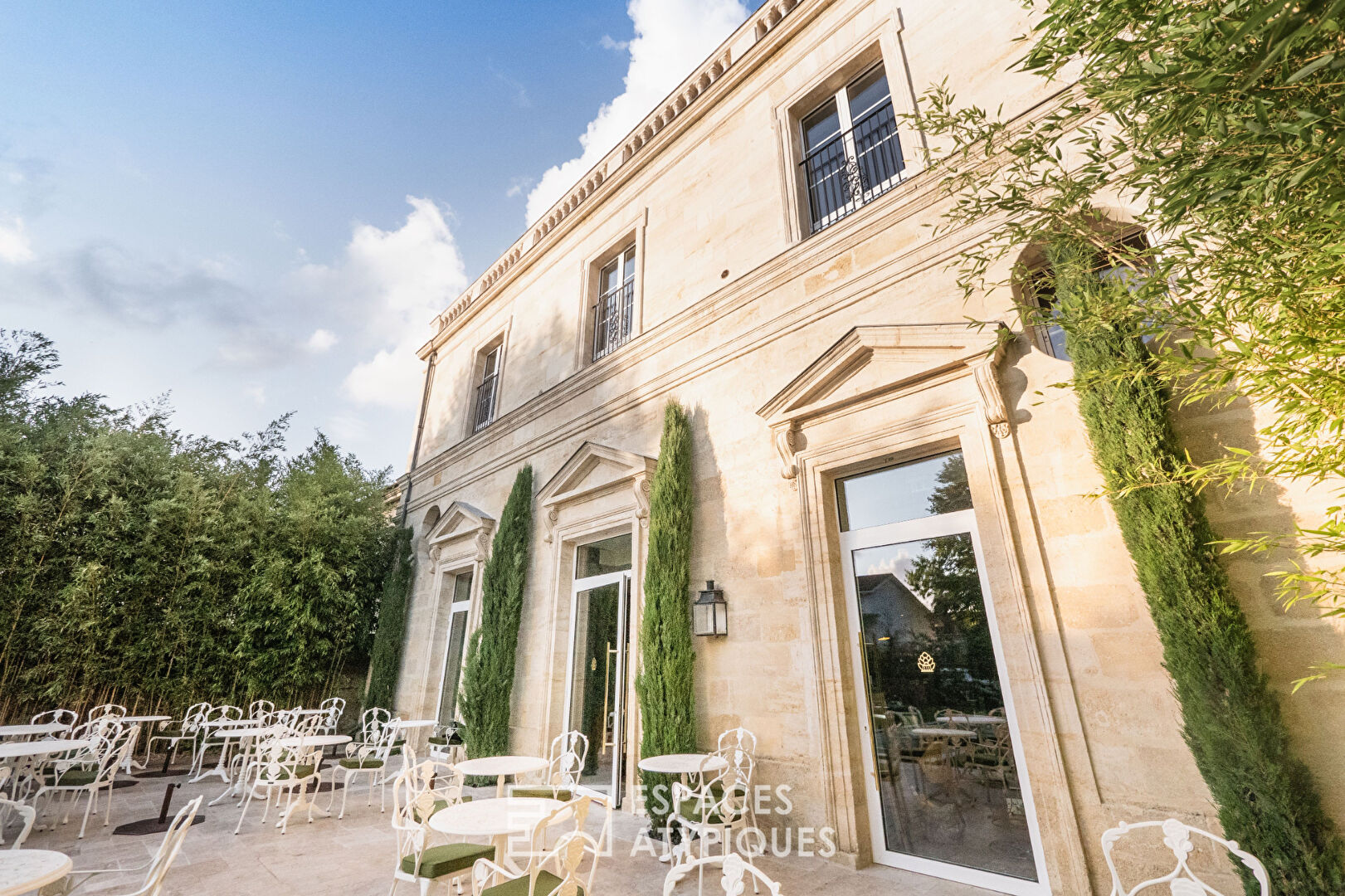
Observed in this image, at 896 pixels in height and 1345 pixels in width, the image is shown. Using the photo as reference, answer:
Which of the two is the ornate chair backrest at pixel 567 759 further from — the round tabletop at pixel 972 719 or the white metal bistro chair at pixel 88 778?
the white metal bistro chair at pixel 88 778

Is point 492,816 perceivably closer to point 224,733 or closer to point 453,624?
point 224,733

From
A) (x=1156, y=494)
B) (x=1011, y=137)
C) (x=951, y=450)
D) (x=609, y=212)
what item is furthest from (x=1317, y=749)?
(x=609, y=212)

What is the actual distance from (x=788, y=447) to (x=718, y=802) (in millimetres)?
2569

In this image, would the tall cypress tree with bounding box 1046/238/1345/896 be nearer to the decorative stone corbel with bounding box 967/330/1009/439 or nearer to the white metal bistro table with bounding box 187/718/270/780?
the decorative stone corbel with bounding box 967/330/1009/439

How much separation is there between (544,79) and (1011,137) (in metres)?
6.10

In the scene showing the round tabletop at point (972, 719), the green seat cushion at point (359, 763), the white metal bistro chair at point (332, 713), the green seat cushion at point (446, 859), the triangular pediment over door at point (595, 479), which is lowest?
the green seat cushion at point (359, 763)

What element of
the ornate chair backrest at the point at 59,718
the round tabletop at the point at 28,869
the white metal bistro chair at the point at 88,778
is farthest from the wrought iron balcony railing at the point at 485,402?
the round tabletop at the point at 28,869

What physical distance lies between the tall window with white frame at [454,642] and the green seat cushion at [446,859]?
4969 millimetres

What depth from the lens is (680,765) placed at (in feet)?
12.1

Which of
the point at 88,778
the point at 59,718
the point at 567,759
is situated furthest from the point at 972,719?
the point at 59,718

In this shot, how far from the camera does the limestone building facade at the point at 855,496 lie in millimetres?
2904

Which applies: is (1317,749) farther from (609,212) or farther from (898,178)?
(609,212)

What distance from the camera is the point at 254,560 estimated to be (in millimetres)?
8297

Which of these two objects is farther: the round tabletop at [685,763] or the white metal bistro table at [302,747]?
the white metal bistro table at [302,747]
